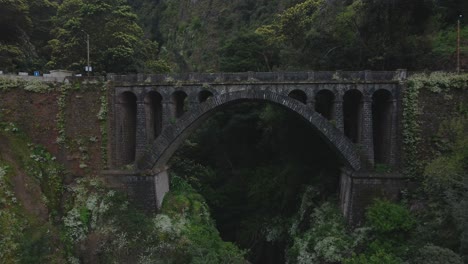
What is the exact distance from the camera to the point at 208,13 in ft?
218

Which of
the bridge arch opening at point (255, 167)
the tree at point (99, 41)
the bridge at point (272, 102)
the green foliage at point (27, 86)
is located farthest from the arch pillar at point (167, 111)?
the tree at point (99, 41)

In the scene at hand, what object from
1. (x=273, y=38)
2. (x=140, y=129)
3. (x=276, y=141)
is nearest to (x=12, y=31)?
(x=140, y=129)

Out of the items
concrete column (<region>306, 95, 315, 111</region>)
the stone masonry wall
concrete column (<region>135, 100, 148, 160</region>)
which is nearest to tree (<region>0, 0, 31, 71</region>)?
the stone masonry wall

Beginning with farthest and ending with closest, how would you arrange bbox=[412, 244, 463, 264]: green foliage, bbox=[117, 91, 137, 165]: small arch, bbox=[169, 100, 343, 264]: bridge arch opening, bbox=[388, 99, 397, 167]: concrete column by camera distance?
bbox=[169, 100, 343, 264]: bridge arch opening
bbox=[117, 91, 137, 165]: small arch
bbox=[388, 99, 397, 167]: concrete column
bbox=[412, 244, 463, 264]: green foliage

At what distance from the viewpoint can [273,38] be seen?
42156 mm

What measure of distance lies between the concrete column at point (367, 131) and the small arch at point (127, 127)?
1373cm

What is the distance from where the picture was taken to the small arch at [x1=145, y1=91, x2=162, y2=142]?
2453 cm

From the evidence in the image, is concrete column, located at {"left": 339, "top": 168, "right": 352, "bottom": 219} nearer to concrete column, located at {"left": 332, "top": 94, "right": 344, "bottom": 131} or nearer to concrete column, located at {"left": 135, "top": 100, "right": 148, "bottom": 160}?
concrete column, located at {"left": 332, "top": 94, "right": 344, "bottom": 131}

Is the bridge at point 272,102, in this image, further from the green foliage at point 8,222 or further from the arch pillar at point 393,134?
the green foliage at point 8,222

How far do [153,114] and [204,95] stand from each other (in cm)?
342

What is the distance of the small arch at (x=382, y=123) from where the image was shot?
2266cm

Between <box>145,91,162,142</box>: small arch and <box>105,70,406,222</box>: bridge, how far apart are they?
0.20 feet

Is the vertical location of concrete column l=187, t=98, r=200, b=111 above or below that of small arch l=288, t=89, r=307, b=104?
below

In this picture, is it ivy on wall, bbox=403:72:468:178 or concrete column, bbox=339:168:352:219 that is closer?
ivy on wall, bbox=403:72:468:178
